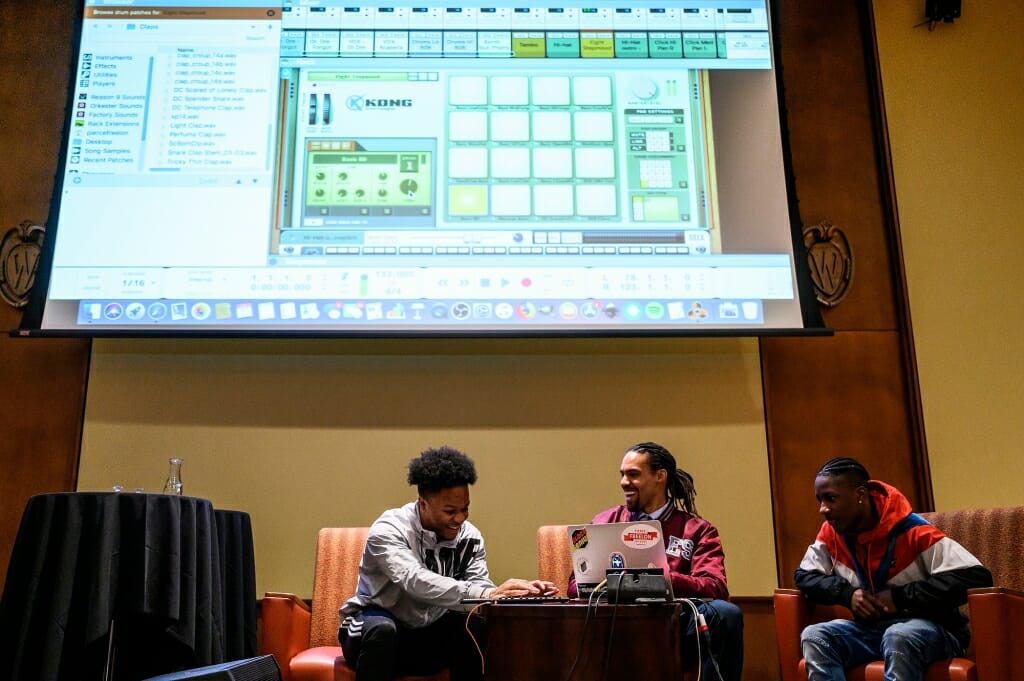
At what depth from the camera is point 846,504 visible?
2.76 metres

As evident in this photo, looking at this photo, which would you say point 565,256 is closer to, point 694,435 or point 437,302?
point 437,302

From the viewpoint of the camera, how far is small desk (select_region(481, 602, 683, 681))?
2037 mm

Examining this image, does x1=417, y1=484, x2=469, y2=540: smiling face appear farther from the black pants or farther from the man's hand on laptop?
the man's hand on laptop

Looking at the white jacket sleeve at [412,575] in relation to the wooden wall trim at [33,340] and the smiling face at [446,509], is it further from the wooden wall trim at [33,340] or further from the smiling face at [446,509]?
the wooden wall trim at [33,340]

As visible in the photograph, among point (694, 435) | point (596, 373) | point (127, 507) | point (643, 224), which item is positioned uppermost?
point (643, 224)

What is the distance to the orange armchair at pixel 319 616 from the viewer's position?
271cm

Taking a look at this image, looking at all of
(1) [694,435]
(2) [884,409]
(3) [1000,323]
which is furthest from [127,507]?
(3) [1000,323]

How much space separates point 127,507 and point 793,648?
79.7 inches

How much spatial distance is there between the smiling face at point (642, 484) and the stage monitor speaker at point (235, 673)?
126cm

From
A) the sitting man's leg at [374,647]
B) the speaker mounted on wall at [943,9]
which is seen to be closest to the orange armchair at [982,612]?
the sitting man's leg at [374,647]

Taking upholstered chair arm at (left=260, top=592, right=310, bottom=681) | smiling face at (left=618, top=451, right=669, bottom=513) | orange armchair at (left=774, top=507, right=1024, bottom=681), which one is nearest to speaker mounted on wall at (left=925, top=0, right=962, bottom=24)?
orange armchair at (left=774, top=507, right=1024, bottom=681)

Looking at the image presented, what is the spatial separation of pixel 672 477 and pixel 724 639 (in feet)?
2.03

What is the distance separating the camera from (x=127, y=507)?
94.5 inches

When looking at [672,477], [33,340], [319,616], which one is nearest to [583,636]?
[672,477]
